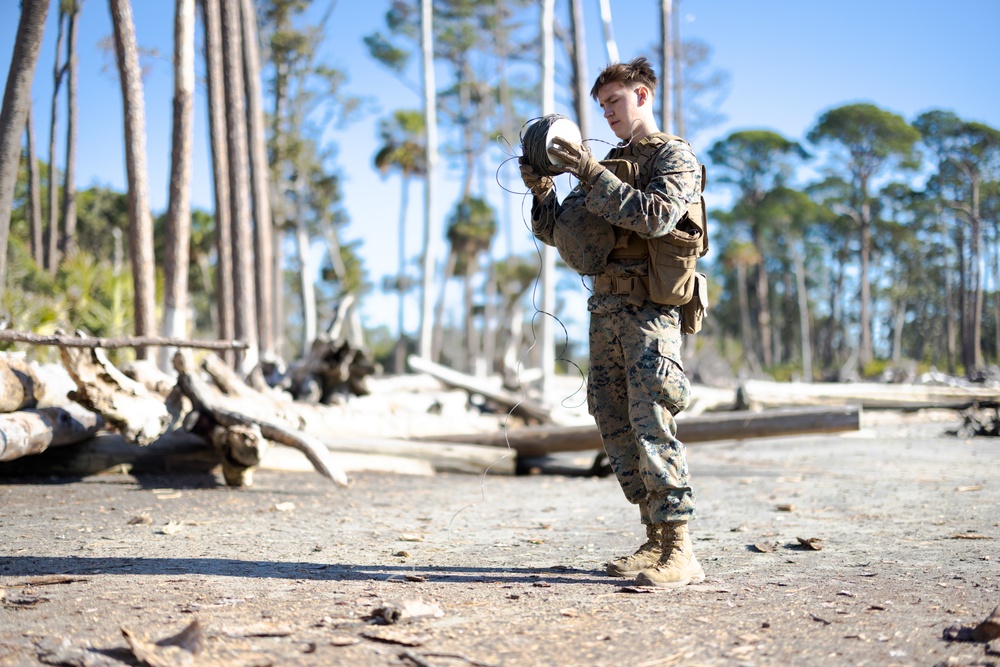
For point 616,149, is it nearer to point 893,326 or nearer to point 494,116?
point 494,116

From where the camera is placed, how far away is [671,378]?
3.62 m

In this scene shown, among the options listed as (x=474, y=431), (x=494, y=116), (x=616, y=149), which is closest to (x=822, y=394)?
(x=474, y=431)

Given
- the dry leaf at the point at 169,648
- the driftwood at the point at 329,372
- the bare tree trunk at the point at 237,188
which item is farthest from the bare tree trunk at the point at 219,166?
the dry leaf at the point at 169,648

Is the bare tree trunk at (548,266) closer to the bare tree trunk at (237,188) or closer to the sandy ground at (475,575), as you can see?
the bare tree trunk at (237,188)

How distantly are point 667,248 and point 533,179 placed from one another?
0.65 m

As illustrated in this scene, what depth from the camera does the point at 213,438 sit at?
6582mm

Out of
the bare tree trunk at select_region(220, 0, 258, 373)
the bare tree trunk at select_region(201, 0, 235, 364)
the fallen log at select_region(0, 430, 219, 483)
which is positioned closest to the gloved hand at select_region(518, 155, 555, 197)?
the fallen log at select_region(0, 430, 219, 483)

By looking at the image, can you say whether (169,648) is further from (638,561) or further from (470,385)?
(470,385)

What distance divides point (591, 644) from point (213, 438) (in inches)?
183

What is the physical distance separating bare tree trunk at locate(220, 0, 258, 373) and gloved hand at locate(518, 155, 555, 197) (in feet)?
32.4

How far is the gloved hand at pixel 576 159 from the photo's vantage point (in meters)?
3.50

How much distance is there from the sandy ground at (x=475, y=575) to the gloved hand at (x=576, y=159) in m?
1.70

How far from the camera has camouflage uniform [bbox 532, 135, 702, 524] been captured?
3484 millimetres

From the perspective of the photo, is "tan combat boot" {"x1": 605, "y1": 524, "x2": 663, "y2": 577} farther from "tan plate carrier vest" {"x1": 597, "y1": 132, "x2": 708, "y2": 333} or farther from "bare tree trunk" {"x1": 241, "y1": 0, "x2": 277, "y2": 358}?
"bare tree trunk" {"x1": 241, "y1": 0, "x2": 277, "y2": 358}
